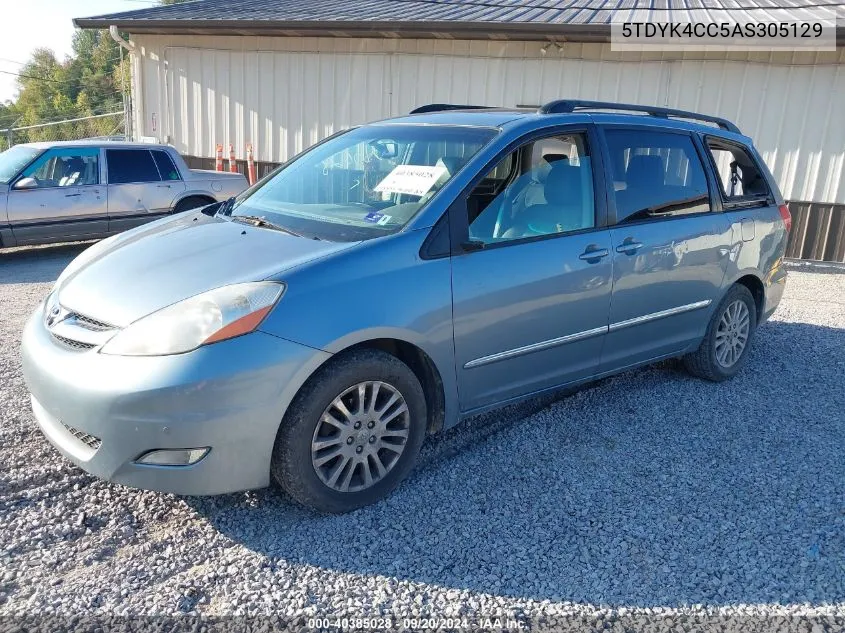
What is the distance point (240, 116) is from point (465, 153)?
940cm

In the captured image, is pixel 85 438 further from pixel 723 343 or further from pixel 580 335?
pixel 723 343

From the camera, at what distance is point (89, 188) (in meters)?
8.73

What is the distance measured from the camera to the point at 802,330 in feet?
20.7

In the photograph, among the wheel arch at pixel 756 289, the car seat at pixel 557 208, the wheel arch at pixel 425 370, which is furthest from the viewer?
the wheel arch at pixel 756 289

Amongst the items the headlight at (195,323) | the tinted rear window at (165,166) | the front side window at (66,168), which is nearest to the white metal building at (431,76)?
the tinted rear window at (165,166)

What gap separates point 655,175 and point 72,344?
3335 mm

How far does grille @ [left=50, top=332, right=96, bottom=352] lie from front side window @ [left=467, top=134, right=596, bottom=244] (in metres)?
1.75

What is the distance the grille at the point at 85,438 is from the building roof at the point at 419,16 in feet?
28.5

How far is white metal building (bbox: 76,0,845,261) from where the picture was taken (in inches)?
372

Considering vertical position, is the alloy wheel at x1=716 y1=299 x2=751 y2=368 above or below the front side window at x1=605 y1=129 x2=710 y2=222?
below

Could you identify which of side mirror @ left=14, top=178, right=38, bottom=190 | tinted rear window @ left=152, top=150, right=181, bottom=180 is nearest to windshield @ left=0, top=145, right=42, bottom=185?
side mirror @ left=14, top=178, right=38, bottom=190

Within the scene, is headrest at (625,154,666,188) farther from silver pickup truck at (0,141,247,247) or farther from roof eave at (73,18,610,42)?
silver pickup truck at (0,141,247,247)

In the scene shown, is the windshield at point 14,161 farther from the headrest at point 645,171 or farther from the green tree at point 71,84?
the green tree at point 71,84

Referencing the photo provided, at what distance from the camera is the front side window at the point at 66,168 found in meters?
8.44
